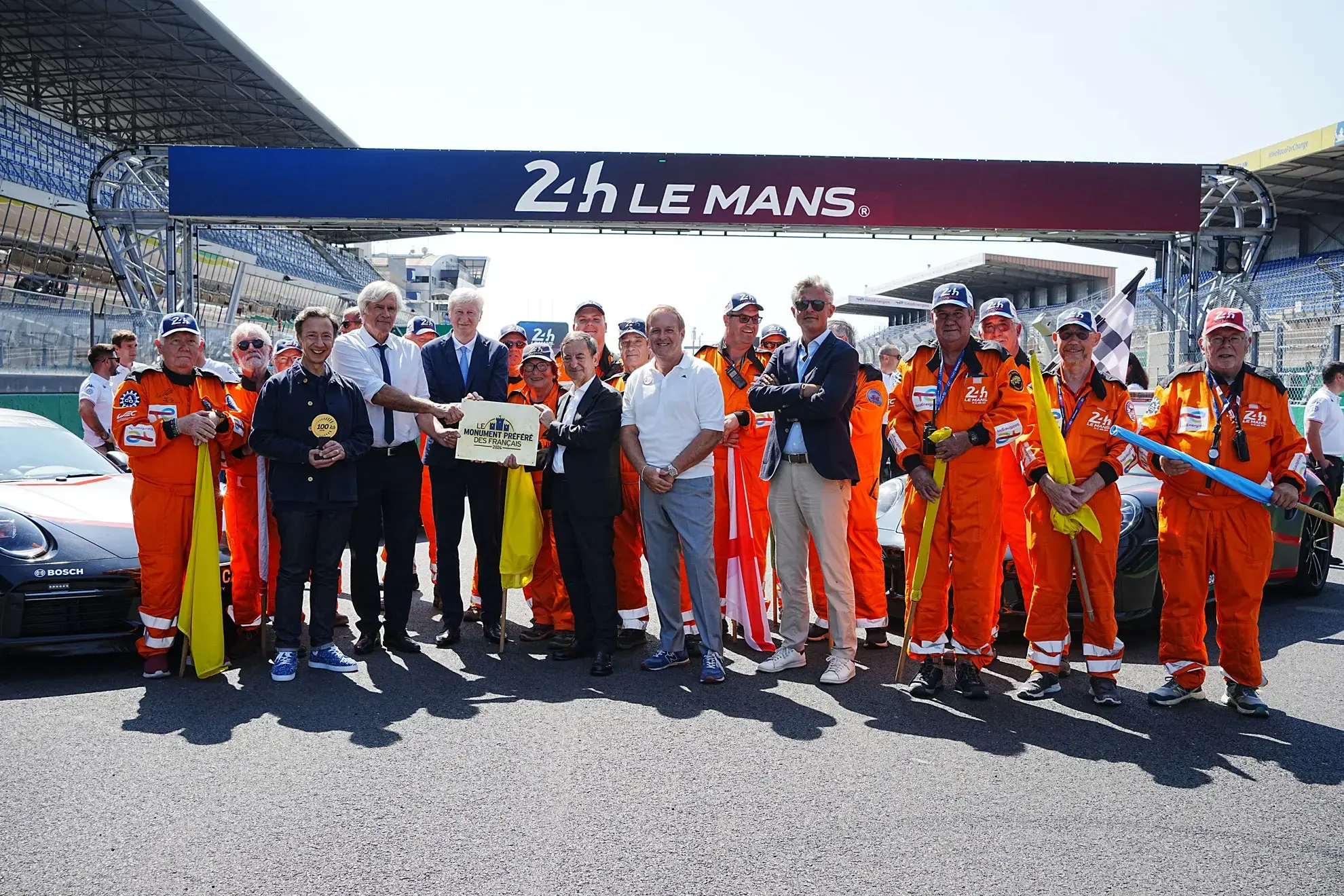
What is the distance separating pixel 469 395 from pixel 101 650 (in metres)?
2.34

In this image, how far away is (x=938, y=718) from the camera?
14.8ft

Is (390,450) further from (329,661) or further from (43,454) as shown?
(43,454)

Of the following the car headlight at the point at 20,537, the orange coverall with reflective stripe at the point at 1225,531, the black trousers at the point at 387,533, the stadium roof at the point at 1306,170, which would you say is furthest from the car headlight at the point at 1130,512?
the stadium roof at the point at 1306,170

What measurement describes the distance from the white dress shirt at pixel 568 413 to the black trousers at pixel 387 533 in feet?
2.98

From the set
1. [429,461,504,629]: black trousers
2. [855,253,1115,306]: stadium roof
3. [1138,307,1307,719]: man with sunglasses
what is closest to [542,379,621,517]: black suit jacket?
[429,461,504,629]: black trousers

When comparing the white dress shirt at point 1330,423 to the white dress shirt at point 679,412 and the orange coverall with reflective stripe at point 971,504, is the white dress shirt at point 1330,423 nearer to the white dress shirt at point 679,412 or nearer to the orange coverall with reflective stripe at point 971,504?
the orange coverall with reflective stripe at point 971,504

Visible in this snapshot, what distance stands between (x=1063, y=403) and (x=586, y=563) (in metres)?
2.69

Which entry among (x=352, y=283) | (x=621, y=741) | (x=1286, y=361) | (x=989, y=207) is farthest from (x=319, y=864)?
(x=352, y=283)

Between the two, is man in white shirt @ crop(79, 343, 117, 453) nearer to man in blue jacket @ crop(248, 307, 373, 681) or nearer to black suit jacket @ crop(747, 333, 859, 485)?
man in blue jacket @ crop(248, 307, 373, 681)

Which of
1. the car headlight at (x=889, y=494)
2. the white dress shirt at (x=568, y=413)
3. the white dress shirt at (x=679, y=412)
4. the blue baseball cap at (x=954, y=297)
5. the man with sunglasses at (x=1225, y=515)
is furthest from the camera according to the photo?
the car headlight at (x=889, y=494)

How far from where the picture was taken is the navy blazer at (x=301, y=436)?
525cm

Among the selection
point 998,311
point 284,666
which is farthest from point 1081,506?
point 284,666

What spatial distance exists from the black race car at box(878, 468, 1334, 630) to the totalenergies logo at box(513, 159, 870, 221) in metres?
7.43

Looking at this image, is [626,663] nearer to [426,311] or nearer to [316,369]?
[316,369]
